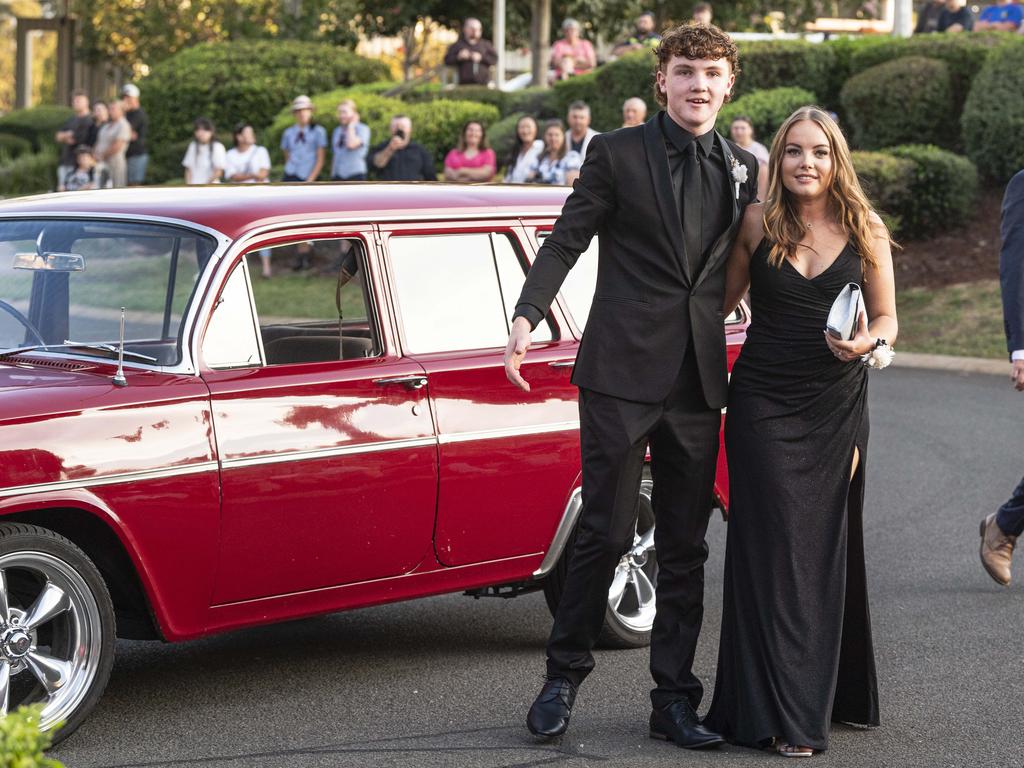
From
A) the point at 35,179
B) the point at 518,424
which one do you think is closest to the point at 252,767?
the point at 518,424

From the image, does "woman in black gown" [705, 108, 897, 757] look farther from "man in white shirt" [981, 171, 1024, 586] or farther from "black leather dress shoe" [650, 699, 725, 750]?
"man in white shirt" [981, 171, 1024, 586]

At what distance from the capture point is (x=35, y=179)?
26.6 m

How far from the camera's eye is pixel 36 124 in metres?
30.9

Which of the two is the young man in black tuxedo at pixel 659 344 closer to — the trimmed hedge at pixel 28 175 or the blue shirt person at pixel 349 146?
the blue shirt person at pixel 349 146

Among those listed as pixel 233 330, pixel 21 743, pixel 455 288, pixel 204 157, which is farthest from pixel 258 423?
pixel 204 157

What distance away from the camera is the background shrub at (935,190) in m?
18.1

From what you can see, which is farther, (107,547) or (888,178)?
(888,178)

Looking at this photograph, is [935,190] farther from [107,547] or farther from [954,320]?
[107,547]

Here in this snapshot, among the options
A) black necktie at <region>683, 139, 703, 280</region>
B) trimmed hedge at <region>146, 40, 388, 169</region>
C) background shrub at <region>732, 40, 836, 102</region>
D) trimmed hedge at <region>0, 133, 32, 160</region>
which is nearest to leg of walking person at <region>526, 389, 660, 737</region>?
black necktie at <region>683, 139, 703, 280</region>

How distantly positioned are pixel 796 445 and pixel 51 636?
2.38 m

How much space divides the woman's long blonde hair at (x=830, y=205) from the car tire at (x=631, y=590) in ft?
4.89

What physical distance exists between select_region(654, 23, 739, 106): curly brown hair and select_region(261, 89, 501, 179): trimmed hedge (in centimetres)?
1751

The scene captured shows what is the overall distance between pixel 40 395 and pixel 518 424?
1.78 meters

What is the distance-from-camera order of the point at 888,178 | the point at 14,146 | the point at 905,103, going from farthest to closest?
the point at 14,146, the point at 905,103, the point at 888,178
